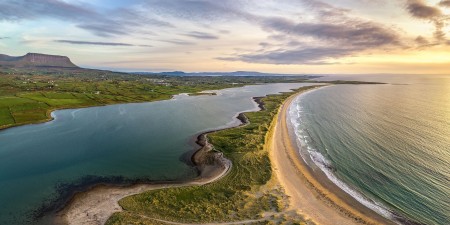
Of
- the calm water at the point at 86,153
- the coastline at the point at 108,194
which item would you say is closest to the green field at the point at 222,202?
the coastline at the point at 108,194

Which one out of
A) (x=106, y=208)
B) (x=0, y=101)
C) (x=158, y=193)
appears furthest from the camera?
(x=0, y=101)

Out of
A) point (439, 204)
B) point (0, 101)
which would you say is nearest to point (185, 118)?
point (0, 101)

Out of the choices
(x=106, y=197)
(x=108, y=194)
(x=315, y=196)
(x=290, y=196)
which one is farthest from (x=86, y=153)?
(x=315, y=196)

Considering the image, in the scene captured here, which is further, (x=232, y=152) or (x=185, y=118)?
(x=185, y=118)

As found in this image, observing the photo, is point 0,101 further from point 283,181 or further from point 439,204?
point 439,204

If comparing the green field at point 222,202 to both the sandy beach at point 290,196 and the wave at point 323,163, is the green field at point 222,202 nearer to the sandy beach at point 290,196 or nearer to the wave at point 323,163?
the sandy beach at point 290,196

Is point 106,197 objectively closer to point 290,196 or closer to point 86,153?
point 86,153
